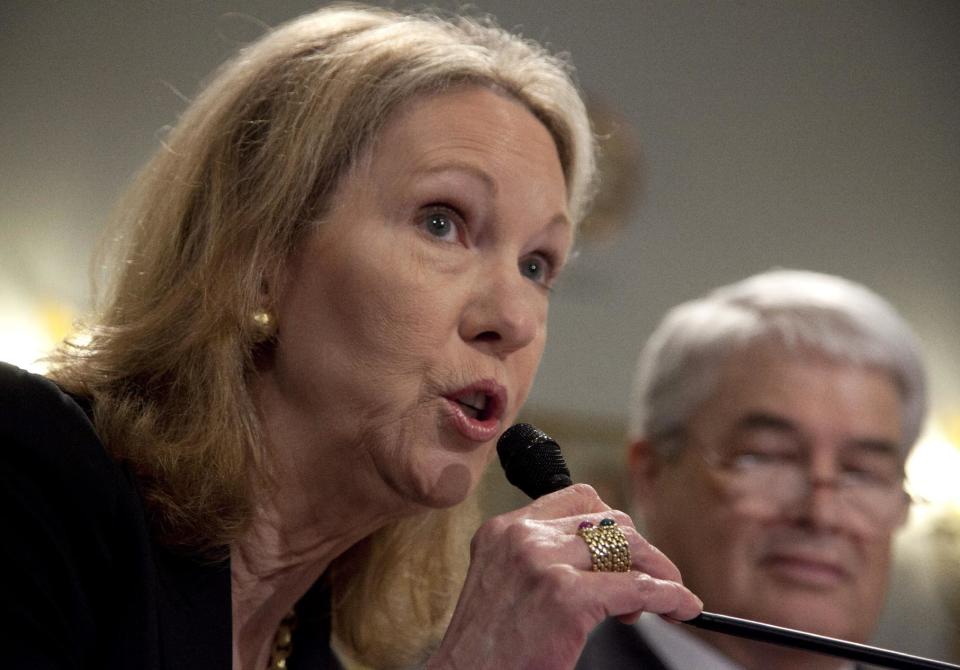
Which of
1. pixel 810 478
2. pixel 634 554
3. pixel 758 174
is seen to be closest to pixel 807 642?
pixel 634 554

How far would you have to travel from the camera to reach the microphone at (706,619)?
1200 millimetres

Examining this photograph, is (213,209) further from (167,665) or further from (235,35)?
(235,35)

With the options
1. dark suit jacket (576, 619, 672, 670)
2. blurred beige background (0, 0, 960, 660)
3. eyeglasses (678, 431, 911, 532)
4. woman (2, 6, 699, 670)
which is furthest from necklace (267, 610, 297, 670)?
blurred beige background (0, 0, 960, 660)

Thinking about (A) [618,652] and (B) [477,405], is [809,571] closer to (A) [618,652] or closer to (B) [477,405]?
(A) [618,652]

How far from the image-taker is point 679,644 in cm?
198

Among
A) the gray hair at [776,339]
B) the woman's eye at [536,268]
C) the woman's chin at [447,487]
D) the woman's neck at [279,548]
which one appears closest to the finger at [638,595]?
the woman's chin at [447,487]

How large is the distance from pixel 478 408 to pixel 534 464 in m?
0.21

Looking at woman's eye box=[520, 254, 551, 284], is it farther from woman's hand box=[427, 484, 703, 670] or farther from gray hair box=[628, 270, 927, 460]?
gray hair box=[628, 270, 927, 460]

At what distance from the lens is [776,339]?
2.26 meters

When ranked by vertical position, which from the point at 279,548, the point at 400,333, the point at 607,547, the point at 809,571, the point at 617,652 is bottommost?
the point at 617,652

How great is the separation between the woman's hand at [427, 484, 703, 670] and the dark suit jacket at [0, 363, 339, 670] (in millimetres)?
367

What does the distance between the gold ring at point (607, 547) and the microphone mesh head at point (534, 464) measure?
4.8 inches

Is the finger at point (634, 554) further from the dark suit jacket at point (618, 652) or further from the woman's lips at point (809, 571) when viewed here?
the woman's lips at point (809, 571)

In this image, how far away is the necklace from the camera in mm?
1806
